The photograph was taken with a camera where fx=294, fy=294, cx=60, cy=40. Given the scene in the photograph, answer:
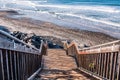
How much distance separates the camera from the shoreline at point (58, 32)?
28.5m

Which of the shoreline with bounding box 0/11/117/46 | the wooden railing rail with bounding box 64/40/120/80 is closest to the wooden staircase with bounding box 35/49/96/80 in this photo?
the wooden railing rail with bounding box 64/40/120/80

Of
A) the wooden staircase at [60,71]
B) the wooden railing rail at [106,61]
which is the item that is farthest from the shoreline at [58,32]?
the wooden railing rail at [106,61]

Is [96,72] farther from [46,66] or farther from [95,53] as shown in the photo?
[46,66]

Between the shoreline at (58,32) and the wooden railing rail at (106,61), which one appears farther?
the shoreline at (58,32)

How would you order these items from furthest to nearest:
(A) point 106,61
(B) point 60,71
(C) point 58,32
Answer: (C) point 58,32
(B) point 60,71
(A) point 106,61

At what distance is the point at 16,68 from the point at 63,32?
983 inches

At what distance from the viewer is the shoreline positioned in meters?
28.5

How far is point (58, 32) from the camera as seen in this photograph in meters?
31.8

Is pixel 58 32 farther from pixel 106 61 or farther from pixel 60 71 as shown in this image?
pixel 106 61

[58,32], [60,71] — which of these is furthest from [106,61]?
[58,32]

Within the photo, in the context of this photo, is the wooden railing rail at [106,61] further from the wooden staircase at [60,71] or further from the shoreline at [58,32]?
the shoreline at [58,32]

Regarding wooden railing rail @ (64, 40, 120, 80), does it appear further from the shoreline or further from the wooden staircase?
the shoreline

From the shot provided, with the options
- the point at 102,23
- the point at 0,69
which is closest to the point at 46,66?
the point at 0,69

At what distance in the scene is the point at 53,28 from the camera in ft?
110
